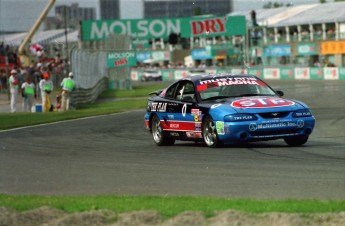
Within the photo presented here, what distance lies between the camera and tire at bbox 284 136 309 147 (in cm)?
1557

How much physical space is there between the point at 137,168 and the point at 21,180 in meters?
1.70

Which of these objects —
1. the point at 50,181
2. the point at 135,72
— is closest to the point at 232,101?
the point at 50,181

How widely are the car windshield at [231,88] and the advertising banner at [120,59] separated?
133 ft

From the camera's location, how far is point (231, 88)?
1609cm

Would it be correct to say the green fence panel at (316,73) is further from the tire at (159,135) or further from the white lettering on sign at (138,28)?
the tire at (159,135)

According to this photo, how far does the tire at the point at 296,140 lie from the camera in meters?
15.6

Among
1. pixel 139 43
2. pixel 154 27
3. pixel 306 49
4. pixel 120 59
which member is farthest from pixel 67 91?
pixel 139 43

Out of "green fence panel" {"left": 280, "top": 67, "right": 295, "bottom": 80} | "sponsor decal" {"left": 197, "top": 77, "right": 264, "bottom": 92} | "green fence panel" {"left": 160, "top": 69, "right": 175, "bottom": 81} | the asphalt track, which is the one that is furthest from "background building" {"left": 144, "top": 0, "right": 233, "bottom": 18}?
"green fence panel" {"left": 160, "top": 69, "right": 175, "bottom": 81}

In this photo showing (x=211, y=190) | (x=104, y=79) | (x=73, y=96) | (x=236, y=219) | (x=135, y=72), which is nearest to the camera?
(x=236, y=219)

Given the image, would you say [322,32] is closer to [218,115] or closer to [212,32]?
[212,32]

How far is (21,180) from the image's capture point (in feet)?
38.3

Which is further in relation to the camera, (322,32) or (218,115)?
(322,32)

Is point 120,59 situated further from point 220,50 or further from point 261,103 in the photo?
point 261,103

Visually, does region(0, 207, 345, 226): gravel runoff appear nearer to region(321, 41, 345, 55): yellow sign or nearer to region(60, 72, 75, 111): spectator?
region(60, 72, 75, 111): spectator
